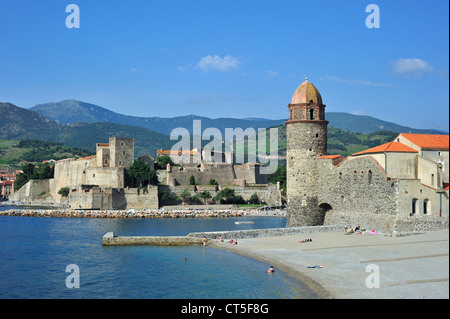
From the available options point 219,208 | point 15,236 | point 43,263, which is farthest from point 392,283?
point 219,208

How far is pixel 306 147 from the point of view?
25.7 meters

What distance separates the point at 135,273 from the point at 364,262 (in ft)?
25.8

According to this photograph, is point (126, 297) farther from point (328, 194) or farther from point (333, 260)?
point (328, 194)

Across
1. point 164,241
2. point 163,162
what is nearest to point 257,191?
point 163,162

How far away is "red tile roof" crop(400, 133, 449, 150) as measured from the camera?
59.5ft

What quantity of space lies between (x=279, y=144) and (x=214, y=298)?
5168 inches

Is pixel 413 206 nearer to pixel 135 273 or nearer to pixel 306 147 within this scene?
pixel 306 147

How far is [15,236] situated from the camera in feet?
102

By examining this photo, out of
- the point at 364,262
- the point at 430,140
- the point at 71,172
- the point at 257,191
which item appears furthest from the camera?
the point at 71,172

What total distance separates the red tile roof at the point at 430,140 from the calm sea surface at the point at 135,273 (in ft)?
24.0

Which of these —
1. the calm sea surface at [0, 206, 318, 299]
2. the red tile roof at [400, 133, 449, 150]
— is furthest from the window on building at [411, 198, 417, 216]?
the calm sea surface at [0, 206, 318, 299]

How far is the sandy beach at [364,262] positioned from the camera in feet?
41.2

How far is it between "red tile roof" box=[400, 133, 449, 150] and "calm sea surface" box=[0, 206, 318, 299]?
7.31m

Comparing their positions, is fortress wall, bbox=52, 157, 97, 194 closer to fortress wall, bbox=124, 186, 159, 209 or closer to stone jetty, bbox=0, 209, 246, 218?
fortress wall, bbox=124, 186, 159, 209
